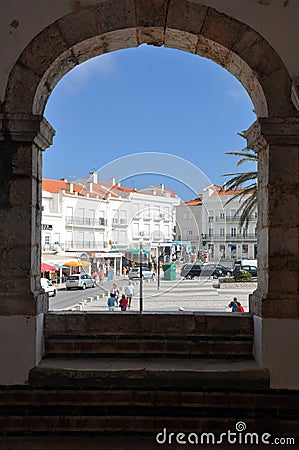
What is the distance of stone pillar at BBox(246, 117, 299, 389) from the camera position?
289 centimetres

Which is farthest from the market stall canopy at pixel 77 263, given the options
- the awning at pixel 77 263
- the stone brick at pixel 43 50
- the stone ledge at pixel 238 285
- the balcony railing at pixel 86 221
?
the stone brick at pixel 43 50

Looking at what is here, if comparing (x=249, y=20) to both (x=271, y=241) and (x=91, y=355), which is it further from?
(x=91, y=355)

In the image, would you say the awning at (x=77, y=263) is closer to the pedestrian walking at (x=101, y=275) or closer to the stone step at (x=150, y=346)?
the pedestrian walking at (x=101, y=275)

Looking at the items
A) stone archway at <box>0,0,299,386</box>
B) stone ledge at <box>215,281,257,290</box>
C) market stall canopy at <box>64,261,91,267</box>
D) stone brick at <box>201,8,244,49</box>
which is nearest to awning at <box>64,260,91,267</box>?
market stall canopy at <box>64,261,91,267</box>

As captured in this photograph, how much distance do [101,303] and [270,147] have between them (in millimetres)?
5331

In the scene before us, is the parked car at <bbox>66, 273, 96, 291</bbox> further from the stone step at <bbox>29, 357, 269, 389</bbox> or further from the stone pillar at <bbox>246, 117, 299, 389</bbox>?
the stone pillar at <bbox>246, 117, 299, 389</bbox>

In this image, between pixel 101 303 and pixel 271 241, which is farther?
pixel 101 303

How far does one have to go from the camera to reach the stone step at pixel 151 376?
112 inches

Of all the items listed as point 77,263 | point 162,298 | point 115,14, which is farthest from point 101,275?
point 115,14

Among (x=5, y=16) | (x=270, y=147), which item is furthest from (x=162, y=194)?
(x=5, y=16)

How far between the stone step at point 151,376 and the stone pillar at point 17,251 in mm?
183

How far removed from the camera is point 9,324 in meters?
2.94

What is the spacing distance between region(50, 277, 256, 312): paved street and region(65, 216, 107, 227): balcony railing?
103cm

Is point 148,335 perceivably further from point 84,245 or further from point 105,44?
point 84,245
